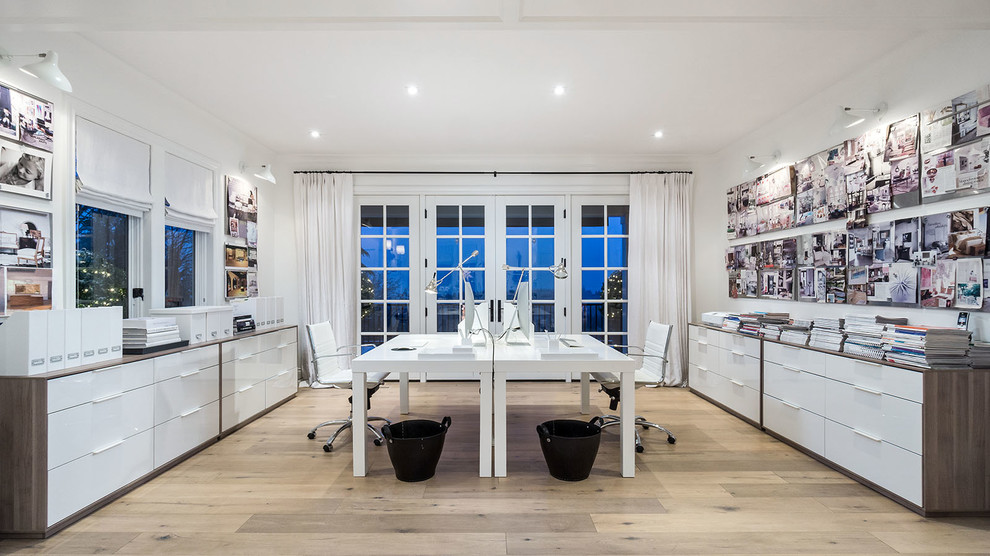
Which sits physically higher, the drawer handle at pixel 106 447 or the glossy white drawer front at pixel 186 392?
the glossy white drawer front at pixel 186 392

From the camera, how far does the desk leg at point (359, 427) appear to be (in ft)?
9.63

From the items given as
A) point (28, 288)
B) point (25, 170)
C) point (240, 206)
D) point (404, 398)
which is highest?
point (240, 206)

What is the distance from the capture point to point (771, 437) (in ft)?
12.0

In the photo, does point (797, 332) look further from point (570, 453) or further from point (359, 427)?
point (359, 427)

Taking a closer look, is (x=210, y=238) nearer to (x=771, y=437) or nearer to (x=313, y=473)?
(x=313, y=473)

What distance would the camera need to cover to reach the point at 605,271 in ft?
18.7

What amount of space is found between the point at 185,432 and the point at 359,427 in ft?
4.29

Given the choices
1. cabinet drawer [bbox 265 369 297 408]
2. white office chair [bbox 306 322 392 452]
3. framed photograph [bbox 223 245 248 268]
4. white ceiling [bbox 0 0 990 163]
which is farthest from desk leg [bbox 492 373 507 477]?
framed photograph [bbox 223 245 248 268]

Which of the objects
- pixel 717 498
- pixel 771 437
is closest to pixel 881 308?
pixel 771 437

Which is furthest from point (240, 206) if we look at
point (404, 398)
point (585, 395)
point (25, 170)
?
point (585, 395)

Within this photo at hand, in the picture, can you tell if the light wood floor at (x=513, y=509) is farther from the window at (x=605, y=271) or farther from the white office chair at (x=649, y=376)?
the window at (x=605, y=271)

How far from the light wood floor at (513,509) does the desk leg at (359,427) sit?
0.12 meters

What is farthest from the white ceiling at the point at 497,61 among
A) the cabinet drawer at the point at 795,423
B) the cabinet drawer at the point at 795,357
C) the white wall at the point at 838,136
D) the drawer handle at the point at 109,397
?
the cabinet drawer at the point at 795,423

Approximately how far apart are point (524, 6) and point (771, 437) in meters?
3.60
